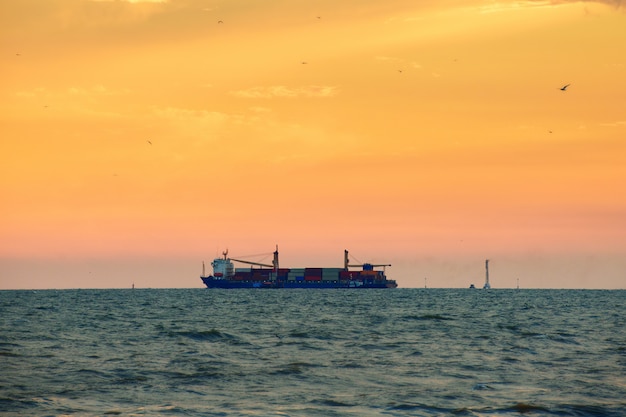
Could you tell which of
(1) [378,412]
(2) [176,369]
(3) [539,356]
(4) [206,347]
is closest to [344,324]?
(4) [206,347]

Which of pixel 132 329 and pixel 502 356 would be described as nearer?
pixel 502 356

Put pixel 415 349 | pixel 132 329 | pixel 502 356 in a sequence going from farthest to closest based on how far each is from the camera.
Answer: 1. pixel 132 329
2. pixel 415 349
3. pixel 502 356

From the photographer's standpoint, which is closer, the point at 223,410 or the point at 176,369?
the point at 223,410

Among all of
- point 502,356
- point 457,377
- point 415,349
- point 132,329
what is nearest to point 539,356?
point 502,356

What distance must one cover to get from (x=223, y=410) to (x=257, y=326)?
44582 mm

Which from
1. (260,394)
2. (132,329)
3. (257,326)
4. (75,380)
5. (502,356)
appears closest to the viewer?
(260,394)

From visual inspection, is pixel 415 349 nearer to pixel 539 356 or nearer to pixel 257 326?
pixel 539 356

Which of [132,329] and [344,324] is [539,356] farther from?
[132,329]

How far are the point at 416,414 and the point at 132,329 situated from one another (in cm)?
4505

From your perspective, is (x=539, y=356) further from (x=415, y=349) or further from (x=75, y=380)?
(x=75, y=380)

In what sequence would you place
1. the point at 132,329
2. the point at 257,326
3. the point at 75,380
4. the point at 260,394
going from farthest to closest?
the point at 257,326, the point at 132,329, the point at 75,380, the point at 260,394

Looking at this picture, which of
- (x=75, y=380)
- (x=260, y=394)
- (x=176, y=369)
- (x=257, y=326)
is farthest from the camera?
(x=257, y=326)

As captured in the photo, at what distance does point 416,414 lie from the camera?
2920 centimetres

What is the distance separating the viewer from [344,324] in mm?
77000
